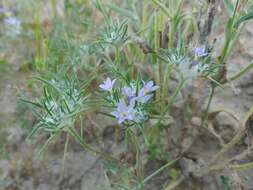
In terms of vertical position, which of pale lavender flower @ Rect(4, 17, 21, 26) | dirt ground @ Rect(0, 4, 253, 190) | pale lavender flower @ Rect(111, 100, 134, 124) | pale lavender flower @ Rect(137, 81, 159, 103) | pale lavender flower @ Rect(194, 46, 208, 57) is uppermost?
pale lavender flower @ Rect(194, 46, 208, 57)

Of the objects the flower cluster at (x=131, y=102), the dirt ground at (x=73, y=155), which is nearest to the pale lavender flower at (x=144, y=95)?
the flower cluster at (x=131, y=102)

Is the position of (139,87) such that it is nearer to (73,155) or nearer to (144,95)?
(144,95)

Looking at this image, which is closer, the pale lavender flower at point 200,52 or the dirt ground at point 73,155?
the pale lavender flower at point 200,52

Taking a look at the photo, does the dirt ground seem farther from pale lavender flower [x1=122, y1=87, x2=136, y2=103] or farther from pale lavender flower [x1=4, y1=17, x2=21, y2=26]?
pale lavender flower [x1=4, y1=17, x2=21, y2=26]

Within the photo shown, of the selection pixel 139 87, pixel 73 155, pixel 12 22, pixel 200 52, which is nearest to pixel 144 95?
pixel 139 87

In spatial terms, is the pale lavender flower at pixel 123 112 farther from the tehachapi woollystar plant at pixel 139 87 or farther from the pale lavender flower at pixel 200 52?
the pale lavender flower at pixel 200 52

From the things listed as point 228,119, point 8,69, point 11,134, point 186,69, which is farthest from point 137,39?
point 8,69

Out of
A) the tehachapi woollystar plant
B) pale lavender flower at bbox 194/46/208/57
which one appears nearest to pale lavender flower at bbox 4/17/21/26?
the tehachapi woollystar plant
